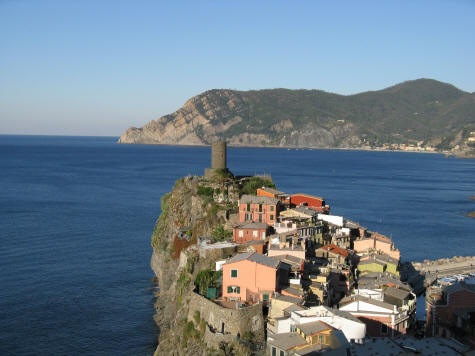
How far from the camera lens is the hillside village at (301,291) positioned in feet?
59.3

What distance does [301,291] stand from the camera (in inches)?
925

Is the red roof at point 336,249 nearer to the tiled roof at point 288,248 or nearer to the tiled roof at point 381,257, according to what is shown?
the tiled roof at point 381,257

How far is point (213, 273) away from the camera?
88.6 feet

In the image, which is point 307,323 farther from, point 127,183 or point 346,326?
point 127,183

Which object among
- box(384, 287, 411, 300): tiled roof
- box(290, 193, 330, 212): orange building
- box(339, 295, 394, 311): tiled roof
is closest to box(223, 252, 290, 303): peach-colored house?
box(339, 295, 394, 311): tiled roof

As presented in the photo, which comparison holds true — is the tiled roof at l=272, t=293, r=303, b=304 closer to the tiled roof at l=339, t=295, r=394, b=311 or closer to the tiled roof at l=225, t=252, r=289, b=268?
the tiled roof at l=225, t=252, r=289, b=268

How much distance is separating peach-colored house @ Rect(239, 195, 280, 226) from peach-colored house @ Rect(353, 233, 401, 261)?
671 cm

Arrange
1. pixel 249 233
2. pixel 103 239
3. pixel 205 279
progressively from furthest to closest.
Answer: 1. pixel 103 239
2. pixel 249 233
3. pixel 205 279

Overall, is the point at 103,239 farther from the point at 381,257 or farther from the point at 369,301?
the point at 369,301

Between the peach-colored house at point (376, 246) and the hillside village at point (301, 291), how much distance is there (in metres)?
0.07

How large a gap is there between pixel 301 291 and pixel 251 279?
2482 millimetres

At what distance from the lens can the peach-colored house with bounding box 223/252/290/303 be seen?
2400cm

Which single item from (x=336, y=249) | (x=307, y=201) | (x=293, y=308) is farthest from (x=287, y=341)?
(x=307, y=201)

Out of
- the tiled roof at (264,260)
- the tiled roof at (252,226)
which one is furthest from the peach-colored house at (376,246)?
the tiled roof at (264,260)
